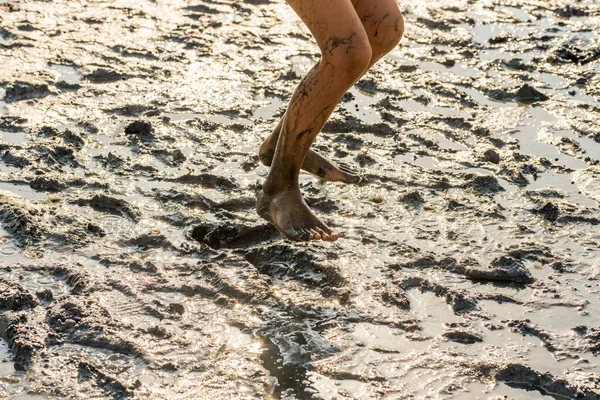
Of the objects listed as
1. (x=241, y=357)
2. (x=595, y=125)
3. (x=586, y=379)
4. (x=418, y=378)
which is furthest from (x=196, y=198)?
(x=595, y=125)

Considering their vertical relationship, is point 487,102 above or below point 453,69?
below

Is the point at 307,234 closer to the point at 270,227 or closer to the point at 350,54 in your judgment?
the point at 270,227

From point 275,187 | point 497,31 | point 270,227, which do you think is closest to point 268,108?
point 270,227

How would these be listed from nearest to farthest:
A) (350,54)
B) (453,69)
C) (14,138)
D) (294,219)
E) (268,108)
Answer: (350,54) < (294,219) < (14,138) < (268,108) < (453,69)

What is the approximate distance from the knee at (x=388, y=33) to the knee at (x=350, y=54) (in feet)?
1.05

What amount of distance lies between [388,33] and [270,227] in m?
1.12

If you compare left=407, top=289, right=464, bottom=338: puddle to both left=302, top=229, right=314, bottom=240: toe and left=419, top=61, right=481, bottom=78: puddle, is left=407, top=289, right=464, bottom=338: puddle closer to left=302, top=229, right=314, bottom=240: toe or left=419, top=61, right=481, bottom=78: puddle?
left=302, top=229, right=314, bottom=240: toe

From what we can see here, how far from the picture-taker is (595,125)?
600 centimetres

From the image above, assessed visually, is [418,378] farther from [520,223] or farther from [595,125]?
[595,125]

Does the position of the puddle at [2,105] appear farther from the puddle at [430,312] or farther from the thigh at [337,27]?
the puddle at [430,312]

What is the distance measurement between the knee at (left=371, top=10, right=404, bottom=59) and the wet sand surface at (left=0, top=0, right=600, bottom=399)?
960 millimetres

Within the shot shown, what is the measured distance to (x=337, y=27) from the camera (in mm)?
3777

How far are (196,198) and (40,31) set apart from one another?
293cm

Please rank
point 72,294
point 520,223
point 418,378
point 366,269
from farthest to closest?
1. point 520,223
2. point 366,269
3. point 72,294
4. point 418,378
